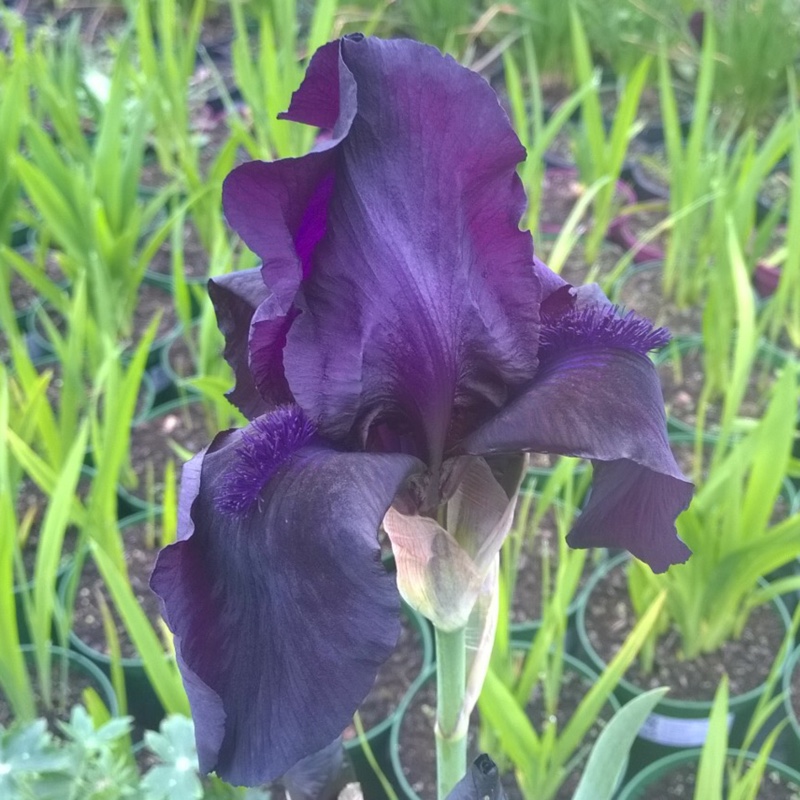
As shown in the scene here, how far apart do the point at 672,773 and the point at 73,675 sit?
29.5 inches

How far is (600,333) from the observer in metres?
0.45

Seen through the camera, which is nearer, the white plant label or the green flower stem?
the green flower stem

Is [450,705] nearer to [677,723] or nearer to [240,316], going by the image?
[240,316]

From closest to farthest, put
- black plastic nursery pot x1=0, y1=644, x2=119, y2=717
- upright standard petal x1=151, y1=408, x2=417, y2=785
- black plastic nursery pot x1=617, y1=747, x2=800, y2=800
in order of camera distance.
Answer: upright standard petal x1=151, y1=408, x2=417, y2=785
black plastic nursery pot x1=617, y1=747, x2=800, y2=800
black plastic nursery pot x1=0, y1=644, x2=119, y2=717

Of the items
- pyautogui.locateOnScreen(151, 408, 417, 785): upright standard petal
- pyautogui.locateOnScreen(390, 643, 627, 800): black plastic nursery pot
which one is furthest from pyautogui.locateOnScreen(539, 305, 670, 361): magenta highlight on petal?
pyautogui.locateOnScreen(390, 643, 627, 800): black plastic nursery pot

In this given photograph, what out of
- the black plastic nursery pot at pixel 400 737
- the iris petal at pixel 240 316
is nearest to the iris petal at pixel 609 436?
the iris petal at pixel 240 316

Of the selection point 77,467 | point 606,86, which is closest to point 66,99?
point 77,467

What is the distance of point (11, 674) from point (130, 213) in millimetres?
914

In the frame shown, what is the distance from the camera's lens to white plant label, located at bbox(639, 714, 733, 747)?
3.49 feet

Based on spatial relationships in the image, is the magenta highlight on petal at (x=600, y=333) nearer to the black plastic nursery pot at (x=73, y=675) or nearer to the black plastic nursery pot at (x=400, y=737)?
the black plastic nursery pot at (x=400, y=737)

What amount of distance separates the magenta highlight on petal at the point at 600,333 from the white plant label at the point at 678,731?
756mm

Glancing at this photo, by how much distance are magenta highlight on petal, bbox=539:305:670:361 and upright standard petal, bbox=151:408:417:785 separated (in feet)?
0.37

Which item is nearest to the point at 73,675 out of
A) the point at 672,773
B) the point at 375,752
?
the point at 375,752

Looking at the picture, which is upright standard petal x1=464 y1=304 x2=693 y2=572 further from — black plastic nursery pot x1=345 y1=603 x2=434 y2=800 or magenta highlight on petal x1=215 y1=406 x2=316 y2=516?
black plastic nursery pot x1=345 y1=603 x2=434 y2=800
